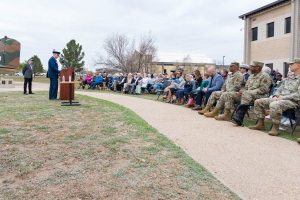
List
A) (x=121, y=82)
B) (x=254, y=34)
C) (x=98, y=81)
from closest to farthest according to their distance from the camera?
1. (x=121, y=82)
2. (x=98, y=81)
3. (x=254, y=34)

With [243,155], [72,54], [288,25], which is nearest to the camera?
[243,155]

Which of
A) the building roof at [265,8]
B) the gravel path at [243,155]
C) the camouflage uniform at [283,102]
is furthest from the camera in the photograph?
the building roof at [265,8]

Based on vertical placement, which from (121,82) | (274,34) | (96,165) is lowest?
(96,165)

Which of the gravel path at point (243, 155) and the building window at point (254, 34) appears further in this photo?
the building window at point (254, 34)

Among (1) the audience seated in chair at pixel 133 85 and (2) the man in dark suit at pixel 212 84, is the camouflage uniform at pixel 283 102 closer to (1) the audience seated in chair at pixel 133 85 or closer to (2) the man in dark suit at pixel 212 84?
(2) the man in dark suit at pixel 212 84

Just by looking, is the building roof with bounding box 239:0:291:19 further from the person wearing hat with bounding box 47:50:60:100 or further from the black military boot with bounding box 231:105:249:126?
the black military boot with bounding box 231:105:249:126

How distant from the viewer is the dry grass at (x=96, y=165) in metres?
2.94

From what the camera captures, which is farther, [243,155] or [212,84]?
[212,84]

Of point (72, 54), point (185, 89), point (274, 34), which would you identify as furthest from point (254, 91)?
point (72, 54)

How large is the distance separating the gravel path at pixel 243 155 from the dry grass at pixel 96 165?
0.88ft

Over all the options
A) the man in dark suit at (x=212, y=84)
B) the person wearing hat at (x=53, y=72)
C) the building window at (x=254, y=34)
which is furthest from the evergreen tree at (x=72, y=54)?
the man in dark suit at (x=212, y=84)

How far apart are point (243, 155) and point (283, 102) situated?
1.97 m

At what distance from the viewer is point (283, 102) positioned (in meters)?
5.68

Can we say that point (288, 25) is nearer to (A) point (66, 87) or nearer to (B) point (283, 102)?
(A) point (66, 87)
